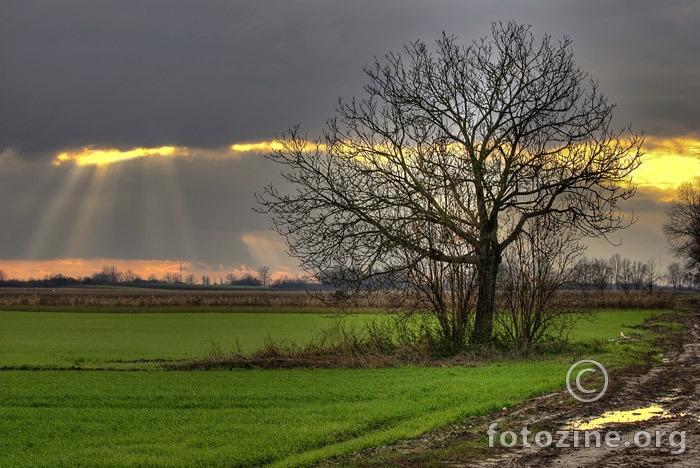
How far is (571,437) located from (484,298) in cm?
1649

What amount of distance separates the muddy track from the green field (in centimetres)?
69

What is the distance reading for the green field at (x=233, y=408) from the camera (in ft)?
41.3

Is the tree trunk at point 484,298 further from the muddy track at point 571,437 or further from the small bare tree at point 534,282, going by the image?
the muddy track at point 571,437

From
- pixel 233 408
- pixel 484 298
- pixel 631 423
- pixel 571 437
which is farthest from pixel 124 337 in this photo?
pixel 571 437

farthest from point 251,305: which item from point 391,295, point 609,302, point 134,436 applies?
point 134,436

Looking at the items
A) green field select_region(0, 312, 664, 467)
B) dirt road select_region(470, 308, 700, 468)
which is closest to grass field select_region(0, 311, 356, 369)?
green field select_region(0, 312, 664, 467)

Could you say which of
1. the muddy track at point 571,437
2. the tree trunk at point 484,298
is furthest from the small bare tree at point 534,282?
the muddy track at point 571,437

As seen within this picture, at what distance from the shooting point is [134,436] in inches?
549

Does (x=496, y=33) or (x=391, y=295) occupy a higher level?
(x=496, y=33)

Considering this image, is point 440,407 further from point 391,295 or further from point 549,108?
point 549,108

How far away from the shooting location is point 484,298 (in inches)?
1132

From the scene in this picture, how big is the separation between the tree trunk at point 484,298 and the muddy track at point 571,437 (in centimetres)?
897

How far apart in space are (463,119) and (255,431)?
18.8 meters

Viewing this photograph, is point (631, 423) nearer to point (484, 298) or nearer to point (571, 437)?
point (571, 437)
